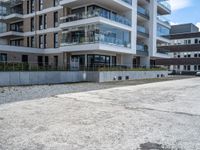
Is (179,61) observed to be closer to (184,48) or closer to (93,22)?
(184,48)

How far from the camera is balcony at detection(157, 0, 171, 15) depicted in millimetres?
48281

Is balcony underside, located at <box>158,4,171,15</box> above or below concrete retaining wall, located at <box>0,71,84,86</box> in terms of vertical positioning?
above

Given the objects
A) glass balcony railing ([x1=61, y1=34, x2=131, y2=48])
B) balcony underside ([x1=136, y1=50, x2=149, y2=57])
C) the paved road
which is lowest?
the paved road

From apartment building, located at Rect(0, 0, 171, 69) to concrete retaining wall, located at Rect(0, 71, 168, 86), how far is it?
1.81 metres

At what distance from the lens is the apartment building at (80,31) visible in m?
30.2

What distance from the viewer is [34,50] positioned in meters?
38.1

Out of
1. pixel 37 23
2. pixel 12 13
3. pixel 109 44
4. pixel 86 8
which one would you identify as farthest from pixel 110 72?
pixel 12 13

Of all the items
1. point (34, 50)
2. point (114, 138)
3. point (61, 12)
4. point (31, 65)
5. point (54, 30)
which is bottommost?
point (114, 138)

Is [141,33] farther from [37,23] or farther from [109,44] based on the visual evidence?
[37,23]

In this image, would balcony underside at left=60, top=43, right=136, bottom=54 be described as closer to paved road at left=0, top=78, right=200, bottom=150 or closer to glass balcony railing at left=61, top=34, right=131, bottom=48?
glass balcony railing at left=61, top=34, right=131, bottom=48

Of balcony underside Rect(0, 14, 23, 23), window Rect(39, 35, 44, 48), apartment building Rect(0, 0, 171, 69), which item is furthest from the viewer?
balcony underside Rect(0, 14, 23, 23)

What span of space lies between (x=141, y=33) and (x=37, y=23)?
59.8 ft

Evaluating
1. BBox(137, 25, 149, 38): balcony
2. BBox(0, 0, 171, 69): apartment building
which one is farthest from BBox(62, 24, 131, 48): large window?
BBox(137, 25, 149, 38): balcony

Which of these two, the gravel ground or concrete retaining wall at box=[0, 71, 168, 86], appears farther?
concrete retaining wall at box=[0, 71, 168, 86]
